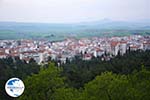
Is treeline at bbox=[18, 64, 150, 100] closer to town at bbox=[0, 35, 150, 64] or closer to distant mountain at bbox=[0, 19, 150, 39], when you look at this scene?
town at bbox=[0, 35, 150, 64]

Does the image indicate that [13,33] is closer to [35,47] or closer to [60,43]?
[35,47]

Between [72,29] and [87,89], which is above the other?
[87,89]

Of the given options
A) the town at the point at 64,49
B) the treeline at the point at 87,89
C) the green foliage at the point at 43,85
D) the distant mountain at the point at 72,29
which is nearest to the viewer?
the treeline at the point at 87,89

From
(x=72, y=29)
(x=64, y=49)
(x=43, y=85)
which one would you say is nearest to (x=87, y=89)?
(x=43, y=85)

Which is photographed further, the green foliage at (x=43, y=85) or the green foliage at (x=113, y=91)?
the green foliage at (x=43, y=85)

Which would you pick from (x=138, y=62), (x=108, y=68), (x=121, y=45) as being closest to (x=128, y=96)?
(x=108, y=68)

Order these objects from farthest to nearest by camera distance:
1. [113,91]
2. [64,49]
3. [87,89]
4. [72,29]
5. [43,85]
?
[72,29] < [64,49] < [43,85] < [87,89] < [113,91]

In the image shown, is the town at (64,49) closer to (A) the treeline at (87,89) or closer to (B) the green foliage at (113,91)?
(A) the treeline at (87,89)

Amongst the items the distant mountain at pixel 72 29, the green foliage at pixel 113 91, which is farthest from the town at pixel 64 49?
the green foliage at pixel 113 91

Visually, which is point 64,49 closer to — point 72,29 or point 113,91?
point 72,29

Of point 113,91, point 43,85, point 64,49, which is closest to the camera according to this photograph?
point 113,91

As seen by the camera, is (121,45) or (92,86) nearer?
(92,86)
